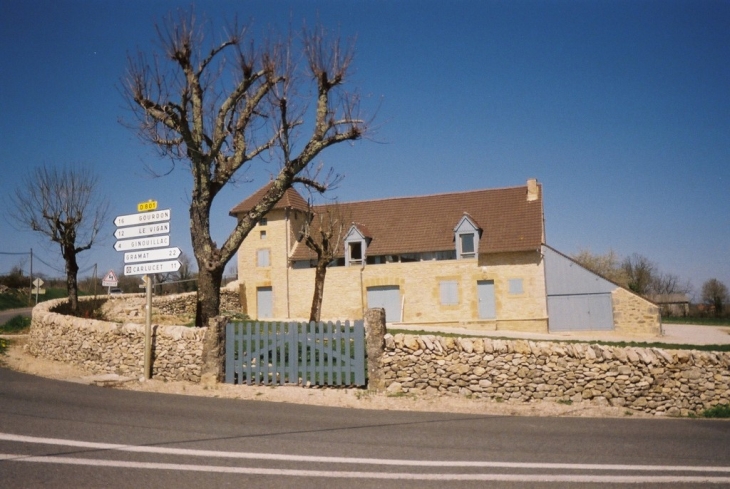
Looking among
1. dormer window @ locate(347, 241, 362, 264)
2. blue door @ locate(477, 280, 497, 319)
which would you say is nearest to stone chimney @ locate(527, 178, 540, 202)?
blue door @ locate(477, 280, 497, 319)

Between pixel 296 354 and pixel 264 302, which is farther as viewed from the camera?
pixel 264 302

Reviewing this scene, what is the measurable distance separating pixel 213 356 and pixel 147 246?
9.73 feet

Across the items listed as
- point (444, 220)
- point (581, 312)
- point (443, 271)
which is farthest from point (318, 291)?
point (581, 312)

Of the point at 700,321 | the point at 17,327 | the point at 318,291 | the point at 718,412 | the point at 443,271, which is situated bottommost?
the point at 718,412

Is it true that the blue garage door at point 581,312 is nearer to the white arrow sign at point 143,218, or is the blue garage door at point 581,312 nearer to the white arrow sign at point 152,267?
the white arrow sign at point 152,267

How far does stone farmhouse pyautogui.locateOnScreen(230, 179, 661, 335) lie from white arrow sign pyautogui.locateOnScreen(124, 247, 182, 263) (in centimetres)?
1214

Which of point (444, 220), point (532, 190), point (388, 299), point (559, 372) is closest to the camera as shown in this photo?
point (559, 372)

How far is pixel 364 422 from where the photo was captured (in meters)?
8.30

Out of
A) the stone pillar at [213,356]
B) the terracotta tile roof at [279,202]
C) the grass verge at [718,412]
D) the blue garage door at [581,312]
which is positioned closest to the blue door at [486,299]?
the blue garage door at [581,312]

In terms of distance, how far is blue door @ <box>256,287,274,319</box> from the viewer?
107ft

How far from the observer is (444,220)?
104 feet

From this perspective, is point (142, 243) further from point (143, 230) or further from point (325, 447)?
point (325, 447)

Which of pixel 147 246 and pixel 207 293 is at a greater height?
pixel 147 246

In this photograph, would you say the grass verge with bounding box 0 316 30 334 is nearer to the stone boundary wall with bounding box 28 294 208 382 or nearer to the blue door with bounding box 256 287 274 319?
the stone boundary wall with bounding box 28 294 208 382
